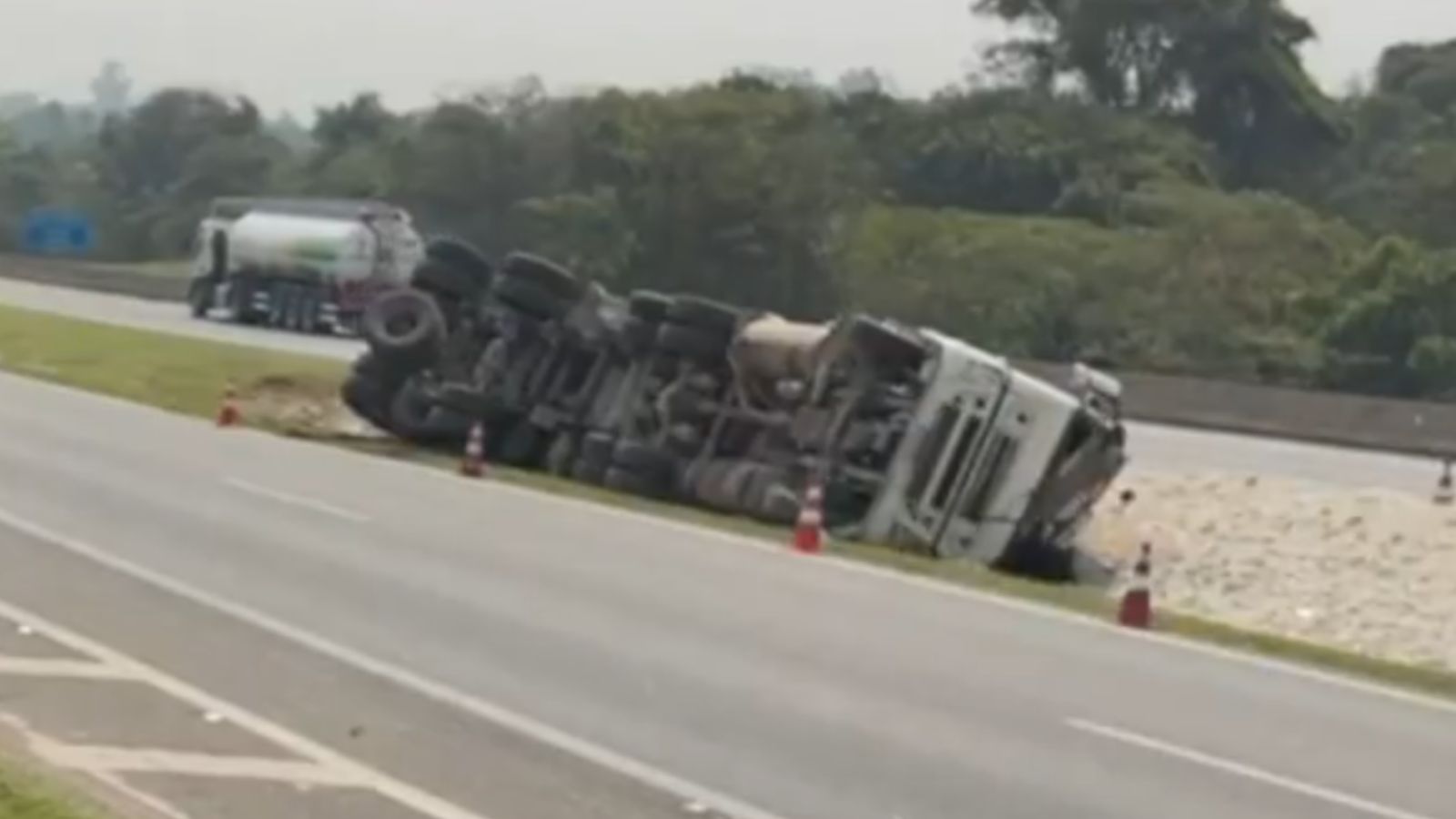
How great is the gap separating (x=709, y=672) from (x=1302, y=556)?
670 inches

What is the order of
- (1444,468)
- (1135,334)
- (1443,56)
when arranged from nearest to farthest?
(1444,468)
(1135,334)
(1443,56)

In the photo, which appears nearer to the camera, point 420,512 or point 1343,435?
point 420,512

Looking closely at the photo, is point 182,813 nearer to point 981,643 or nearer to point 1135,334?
point 981,643

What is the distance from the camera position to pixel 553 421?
3177 cm

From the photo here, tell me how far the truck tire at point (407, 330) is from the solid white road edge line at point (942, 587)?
54.1 inches

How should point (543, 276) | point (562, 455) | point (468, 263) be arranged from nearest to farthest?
point (562, 455) → point (543, 276) → point (468, 263)

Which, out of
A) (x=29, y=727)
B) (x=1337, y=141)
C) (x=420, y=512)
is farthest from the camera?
(x=1337, y=141)

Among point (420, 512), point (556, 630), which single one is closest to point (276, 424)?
point (420, 512)

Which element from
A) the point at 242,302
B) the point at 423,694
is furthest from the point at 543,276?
the point at 242,302

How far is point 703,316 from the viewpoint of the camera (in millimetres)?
29969

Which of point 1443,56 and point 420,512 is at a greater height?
point 1443,56

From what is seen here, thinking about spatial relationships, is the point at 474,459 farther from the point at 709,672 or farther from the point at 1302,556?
the point at 709,672

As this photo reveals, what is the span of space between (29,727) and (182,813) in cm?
198

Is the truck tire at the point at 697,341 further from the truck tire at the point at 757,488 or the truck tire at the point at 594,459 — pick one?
the truck tire at the point at 757,488
